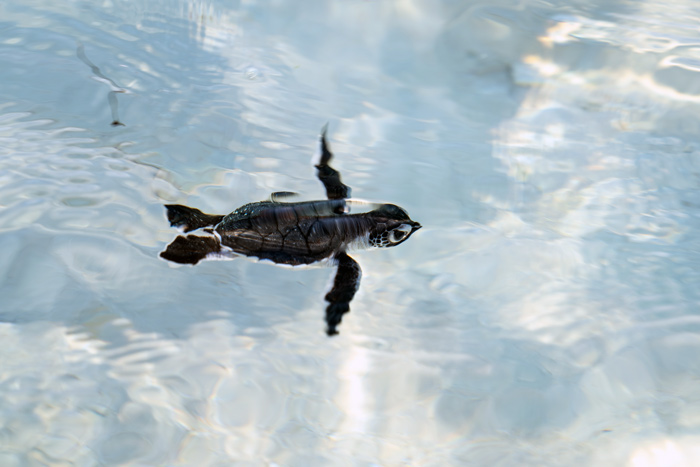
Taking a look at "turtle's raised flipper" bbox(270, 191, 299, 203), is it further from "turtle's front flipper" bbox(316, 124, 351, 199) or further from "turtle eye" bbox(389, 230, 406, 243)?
"turtle eye" bbox(389, 230, 406, 243)

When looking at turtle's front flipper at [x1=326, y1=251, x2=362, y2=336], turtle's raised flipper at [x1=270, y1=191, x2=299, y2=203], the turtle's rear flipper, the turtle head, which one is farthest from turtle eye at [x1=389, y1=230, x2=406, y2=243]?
the turtle's rear flipper

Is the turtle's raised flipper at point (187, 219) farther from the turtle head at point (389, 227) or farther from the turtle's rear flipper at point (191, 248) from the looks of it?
the turtle head at point (389, 227)

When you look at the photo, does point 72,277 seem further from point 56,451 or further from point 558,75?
point 558,75

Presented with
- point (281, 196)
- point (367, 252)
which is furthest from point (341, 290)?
point (281, 196)

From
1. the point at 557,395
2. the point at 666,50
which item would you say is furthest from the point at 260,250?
the point at 666,50

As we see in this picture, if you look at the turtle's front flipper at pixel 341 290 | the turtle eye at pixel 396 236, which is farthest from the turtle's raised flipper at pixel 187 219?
the turtle eye at pixel 396 236
